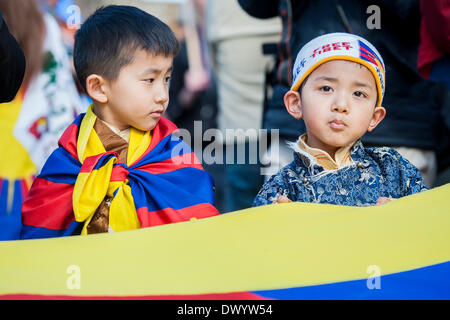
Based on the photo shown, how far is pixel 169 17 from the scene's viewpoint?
464 cm

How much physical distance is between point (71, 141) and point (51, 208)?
263 mm

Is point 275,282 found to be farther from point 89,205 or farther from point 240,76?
point 240,76

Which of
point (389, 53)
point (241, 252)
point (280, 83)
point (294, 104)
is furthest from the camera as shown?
point (280, 83)

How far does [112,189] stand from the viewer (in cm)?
243

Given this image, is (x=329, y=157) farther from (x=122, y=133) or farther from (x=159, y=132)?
(x=122, y=133)

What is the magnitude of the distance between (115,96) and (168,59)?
24 centimetres

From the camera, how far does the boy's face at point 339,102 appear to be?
2.43m

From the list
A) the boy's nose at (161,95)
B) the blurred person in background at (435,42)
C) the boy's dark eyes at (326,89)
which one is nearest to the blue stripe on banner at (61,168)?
the boy's nose at (161,95)

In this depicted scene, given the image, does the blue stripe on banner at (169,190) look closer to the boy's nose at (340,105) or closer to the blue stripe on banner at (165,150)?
the blue stripe on banner at (165,150)

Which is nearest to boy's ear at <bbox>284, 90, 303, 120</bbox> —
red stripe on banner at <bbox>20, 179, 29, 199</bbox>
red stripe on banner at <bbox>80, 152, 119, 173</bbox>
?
red stripe on banner at <bbox>80, 152, 119, 173</bbox>

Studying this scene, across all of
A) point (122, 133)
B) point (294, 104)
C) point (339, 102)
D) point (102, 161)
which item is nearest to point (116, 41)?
point (122, 133)

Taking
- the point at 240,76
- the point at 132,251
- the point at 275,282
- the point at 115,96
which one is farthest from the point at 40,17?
the point at 275,282

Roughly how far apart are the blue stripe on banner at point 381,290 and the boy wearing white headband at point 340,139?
0.46 m

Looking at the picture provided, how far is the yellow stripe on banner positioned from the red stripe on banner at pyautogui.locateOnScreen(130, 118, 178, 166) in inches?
15.6
